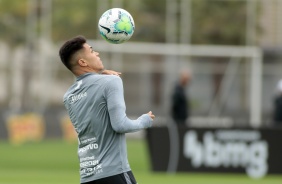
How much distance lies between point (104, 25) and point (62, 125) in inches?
943

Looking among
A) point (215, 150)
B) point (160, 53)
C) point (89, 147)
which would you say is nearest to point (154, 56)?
point (160, 53)

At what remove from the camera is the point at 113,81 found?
791 centimetres

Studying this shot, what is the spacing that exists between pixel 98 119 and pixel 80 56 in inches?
21.8

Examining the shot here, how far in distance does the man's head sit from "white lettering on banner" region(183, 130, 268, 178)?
13.1 m

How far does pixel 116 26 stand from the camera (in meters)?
8.40

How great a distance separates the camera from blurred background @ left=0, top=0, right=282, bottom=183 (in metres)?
31.6

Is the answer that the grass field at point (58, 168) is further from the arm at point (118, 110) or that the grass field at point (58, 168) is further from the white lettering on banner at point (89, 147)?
the arm at point (118, 110)

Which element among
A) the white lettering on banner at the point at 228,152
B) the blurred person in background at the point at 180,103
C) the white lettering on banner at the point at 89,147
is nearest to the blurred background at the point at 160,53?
the blurred person in background at the point at 180,103

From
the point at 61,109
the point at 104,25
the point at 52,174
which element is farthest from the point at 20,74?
the point at 104,25

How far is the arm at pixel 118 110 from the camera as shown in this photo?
25.6ft

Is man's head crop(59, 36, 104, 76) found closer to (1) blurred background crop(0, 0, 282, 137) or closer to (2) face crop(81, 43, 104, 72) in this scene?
(2) face crop(81, 43, 104, 72)

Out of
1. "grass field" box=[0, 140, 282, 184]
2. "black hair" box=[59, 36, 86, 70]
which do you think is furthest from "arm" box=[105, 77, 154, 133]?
"grass field" box=[0, 140, 282, 184]

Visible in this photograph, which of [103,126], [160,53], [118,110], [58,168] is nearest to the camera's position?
[118,110]

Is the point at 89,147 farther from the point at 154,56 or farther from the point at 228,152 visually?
the point at 154,56
